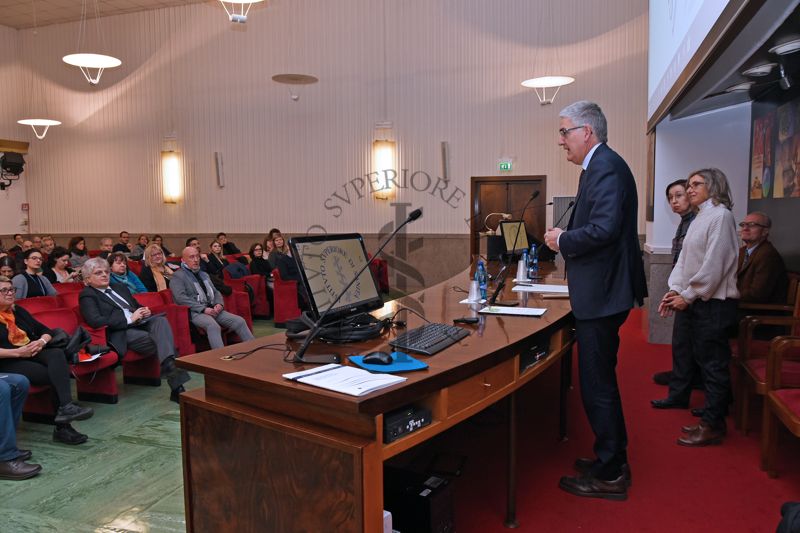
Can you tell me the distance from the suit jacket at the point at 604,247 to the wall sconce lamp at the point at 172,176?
11.1 m

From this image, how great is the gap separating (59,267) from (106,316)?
285cm

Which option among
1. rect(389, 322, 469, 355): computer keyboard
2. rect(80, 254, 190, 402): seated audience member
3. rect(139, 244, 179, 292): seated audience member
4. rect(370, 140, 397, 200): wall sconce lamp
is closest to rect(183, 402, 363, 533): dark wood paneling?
rect(389, 322, 469, 355): computer keyboard

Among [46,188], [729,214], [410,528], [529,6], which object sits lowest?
[410,528]

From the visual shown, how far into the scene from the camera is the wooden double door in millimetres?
9766

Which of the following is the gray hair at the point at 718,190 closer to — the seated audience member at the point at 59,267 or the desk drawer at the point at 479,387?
→ the desk drawer at the point at 479,387

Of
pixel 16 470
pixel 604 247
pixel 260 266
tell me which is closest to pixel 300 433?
pixel 604 247

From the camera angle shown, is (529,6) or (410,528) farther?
(529,6)

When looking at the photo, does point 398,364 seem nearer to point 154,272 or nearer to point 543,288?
point 543,288

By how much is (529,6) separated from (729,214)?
751 cm

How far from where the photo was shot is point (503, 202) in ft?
32.6

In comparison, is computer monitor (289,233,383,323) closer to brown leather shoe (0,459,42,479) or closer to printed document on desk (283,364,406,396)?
printed document on desk (283,364,406,396)

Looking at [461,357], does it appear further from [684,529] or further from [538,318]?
[684,529]

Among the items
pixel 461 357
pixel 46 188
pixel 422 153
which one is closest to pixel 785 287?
pixel 461 357

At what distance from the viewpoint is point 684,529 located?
7.86 ft
